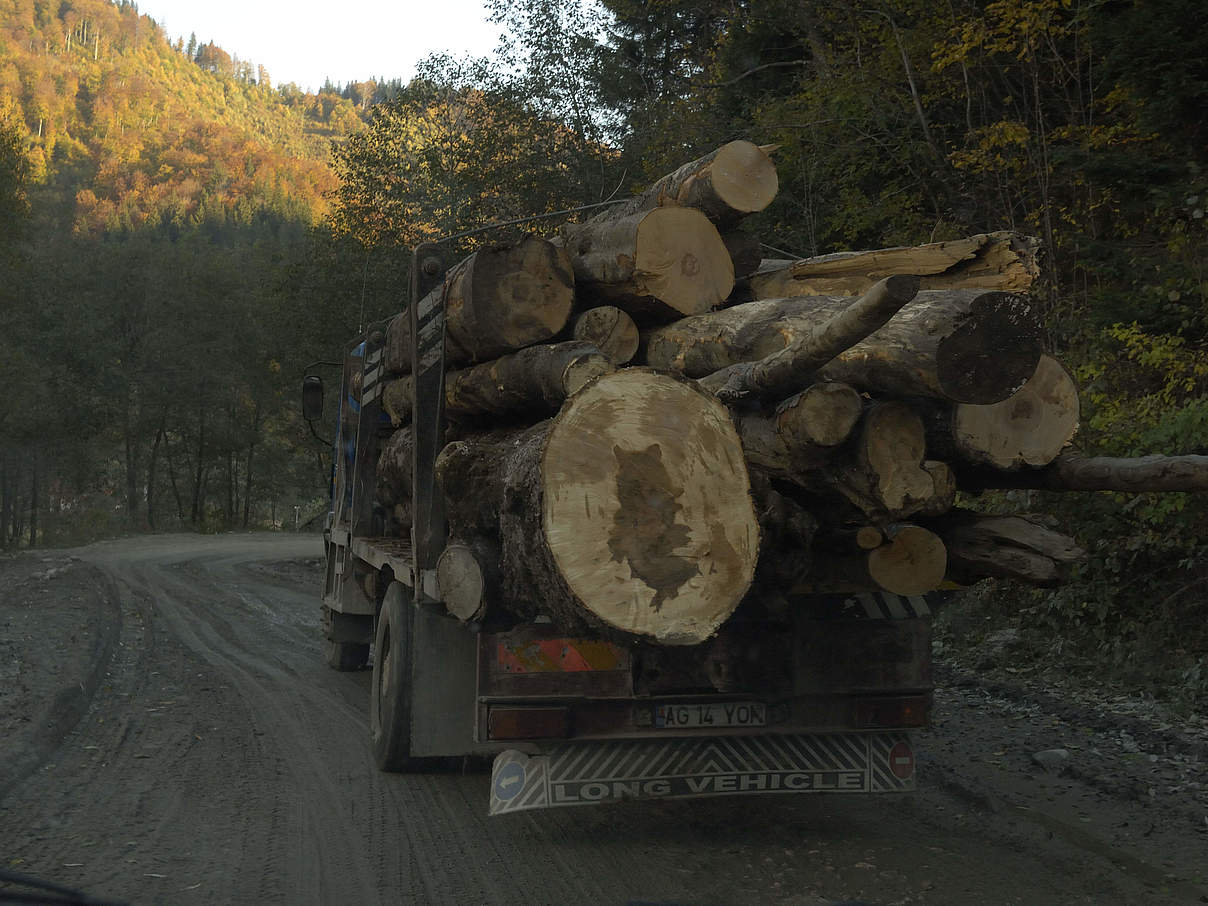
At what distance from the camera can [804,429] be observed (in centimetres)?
407

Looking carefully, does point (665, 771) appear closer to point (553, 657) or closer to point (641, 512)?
point (553, 657)

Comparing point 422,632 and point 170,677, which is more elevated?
point 422,632

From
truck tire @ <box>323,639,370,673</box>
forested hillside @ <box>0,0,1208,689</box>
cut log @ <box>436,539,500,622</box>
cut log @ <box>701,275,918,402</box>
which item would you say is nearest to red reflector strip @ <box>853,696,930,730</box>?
cut log @ <box>701,275,918,402</box>

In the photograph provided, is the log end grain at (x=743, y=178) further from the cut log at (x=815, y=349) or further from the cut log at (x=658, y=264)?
the cut log at (x=815, y=349)

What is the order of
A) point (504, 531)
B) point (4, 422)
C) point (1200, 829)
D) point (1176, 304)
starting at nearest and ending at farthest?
point (504, 531) → point (1200, 829) → point (1176, 304) → point (4, 422)

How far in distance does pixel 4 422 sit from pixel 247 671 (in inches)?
1021

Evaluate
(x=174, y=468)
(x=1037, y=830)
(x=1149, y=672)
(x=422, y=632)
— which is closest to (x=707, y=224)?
(x=422, y=632)

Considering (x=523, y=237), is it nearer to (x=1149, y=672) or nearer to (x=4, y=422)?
(x=1149, y=672)

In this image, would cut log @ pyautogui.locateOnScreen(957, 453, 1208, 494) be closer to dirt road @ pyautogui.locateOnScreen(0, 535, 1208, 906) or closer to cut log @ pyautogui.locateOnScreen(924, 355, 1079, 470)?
cut log @ pyautogui.locateOnScreen(924, 355, 1079, 470)

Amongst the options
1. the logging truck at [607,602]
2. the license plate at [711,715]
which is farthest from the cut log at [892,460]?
the license plate at [711,715]

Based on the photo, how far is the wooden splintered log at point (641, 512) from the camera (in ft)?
13.0

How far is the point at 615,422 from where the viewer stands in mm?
4074

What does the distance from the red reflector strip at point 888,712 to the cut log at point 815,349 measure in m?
1.69

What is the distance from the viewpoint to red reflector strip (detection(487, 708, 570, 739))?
16.0ft
